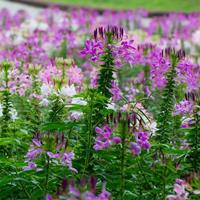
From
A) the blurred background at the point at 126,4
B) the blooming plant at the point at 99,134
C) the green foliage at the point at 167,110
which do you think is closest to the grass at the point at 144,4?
the blurred background at the point at 126,4

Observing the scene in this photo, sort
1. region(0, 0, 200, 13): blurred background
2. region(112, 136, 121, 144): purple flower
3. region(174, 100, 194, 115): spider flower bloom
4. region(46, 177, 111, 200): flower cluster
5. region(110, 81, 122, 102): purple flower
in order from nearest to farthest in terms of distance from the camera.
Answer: region(46, 177, 111, 200): flower cluster
region(112, 136, 121, 144): purple flower
region(174, 100, 194, 115): spider flower bloom
region(110, 81, 122, 102): purple flower
region(0, 0, 200, 13): blurred background

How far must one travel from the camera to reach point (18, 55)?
7.45m

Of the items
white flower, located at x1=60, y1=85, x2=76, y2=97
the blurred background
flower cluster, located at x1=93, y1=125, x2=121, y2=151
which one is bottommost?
flower cluster, located at x1=93, y1=125, x2=121, y2=151

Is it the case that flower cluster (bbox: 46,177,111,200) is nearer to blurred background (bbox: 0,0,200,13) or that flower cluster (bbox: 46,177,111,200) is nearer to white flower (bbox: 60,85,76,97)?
white flower (bbox: 60,85,76,97)

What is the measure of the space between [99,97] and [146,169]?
47 cm

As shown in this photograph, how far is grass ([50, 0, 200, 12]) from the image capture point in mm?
24328

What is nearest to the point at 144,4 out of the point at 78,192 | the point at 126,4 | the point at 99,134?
the point at 126,4

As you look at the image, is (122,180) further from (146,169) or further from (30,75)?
(30,75)

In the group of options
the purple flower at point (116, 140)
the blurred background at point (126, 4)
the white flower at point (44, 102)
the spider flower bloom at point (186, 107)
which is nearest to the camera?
Result: the purple flower at point (116, 140)

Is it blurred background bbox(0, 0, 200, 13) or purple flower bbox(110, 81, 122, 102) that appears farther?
blurred background bbox(0, 0, 200, 13)

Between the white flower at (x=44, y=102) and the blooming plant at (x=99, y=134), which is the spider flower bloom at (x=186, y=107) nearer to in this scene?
the blooming plant at (x=99, y=134)

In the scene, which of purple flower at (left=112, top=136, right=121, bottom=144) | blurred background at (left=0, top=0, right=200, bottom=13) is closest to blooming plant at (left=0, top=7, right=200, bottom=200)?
purple flower at (left=112, top=136, right=121, bottom=144)

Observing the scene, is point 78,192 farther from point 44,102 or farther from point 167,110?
point 167,110

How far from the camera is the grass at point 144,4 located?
24328mm
